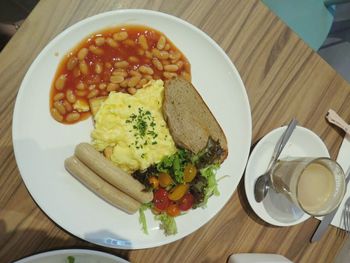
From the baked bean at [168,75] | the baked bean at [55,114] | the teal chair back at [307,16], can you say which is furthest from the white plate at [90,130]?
the teal chair back at [307,16]

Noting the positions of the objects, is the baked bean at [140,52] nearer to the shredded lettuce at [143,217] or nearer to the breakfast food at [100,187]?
the breakfast food at [100,187]

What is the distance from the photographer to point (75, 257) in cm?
199

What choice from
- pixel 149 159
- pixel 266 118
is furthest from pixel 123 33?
pixel 266 118

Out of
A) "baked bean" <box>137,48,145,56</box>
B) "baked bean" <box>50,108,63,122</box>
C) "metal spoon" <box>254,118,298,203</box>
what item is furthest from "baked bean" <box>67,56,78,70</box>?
"metal spoon" <box>254,118,298,203</box>

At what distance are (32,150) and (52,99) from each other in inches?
10.9

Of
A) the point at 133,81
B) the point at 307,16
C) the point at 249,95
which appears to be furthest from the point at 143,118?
the point at 307,16

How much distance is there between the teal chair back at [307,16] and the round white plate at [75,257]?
1.94 m

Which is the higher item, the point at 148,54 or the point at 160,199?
the point at 148,54

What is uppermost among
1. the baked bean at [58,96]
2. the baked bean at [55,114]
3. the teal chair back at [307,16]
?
the teal chair back at [307,16]

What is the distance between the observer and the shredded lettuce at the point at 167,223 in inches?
82.0

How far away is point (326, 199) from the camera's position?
2223 mm

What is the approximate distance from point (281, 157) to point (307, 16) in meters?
1.11

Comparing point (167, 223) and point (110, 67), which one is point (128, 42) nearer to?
point (110, 67)

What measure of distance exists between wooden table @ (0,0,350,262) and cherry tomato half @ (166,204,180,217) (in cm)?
22
